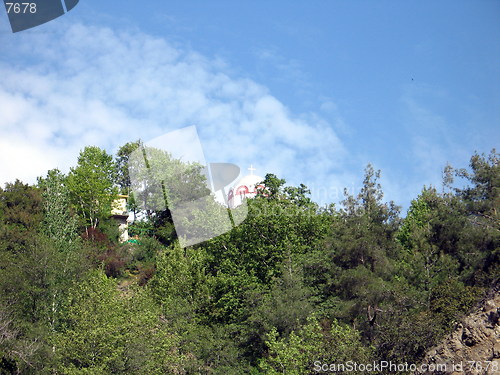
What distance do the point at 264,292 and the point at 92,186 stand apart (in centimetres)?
2747

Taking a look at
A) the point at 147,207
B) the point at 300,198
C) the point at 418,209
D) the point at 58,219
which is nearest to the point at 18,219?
the point at 58,219

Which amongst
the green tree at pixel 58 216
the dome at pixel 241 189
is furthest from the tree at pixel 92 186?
the dome at pixel 241 189

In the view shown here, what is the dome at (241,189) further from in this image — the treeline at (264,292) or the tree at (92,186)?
the treeline at (264,292)

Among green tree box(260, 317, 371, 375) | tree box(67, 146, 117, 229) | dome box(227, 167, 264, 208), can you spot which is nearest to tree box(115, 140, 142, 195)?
tree box(67, 146, 117, 229)

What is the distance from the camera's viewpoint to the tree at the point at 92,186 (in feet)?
177

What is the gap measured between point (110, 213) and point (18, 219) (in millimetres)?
10733

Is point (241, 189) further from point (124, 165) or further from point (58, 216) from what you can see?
point (58, 216)

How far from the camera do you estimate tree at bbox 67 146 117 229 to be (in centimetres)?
5403

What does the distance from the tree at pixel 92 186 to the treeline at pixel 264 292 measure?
25.4 feet

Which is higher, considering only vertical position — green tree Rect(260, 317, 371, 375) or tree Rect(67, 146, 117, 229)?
tree Rect(67, 146, 117, 229)

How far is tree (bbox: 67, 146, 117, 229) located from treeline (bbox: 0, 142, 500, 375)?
7.74 meters

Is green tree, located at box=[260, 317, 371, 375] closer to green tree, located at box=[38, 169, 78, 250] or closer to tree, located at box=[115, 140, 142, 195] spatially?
green tree, located at box=[38, 169, 78, 250]

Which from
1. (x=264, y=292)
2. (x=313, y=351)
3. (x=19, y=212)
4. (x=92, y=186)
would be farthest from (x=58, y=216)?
(x=313, y=351)

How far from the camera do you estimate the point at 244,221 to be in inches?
1540
